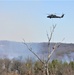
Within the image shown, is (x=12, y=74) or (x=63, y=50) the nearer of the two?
(x=12, y=74)

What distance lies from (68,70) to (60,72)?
2.50 ft

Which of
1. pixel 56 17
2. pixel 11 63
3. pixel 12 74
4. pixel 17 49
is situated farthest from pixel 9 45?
pixel 56 17

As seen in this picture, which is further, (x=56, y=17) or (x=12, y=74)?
(x=12, y=74)

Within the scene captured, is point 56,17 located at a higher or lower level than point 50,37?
higher

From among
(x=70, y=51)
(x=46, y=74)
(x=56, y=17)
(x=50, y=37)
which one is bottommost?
(x=46, y=74)

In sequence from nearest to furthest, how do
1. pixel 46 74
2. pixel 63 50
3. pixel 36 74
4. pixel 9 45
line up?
pixel 46 74 → pixel 36 74 → pixel 63 50 → pixel 9 45

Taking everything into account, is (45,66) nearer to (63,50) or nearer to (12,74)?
(12,74)

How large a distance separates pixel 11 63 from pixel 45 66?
33409mm

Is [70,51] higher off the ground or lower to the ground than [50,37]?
higher

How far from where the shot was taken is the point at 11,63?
126ft

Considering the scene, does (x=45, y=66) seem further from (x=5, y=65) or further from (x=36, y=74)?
(x=5, y=65)

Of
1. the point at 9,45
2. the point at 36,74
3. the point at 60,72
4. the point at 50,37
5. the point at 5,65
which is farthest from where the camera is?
the point at 9,45

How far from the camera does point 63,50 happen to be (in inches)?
2552

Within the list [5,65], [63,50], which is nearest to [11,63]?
[5,65]
